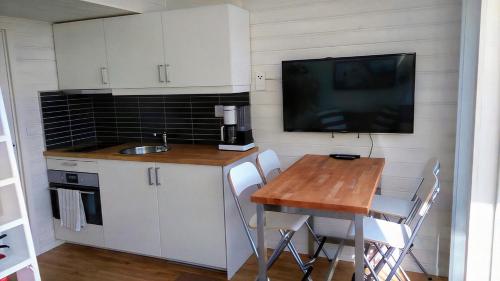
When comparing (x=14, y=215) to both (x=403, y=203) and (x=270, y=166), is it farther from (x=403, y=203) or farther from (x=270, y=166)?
(x=403, y=203)

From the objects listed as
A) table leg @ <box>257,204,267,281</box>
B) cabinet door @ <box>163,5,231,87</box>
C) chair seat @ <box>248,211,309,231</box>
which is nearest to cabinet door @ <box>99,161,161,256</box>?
cabinet door @ <box>163,5,231,87</box>

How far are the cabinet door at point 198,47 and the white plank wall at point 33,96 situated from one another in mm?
1193

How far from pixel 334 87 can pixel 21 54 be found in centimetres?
253

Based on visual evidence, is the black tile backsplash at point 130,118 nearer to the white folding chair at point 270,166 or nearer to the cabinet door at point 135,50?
the cabinet door at point 135,50

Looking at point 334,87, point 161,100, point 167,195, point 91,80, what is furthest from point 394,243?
point 91,80

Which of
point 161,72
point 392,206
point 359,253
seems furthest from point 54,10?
point 392,206

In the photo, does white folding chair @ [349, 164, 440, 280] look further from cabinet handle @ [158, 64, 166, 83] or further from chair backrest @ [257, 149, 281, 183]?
cabinet handle @ [158, 64, 166, 83]

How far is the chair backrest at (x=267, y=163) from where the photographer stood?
2.68 m

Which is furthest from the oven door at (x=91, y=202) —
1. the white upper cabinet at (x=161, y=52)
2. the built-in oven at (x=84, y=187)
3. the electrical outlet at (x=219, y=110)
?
the electrical outlet at (x=219, y=110)

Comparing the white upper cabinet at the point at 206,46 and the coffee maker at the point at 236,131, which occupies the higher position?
the white upper cabinet at the point at 206,46

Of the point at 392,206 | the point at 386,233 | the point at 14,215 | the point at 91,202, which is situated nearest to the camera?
the point at 14,215

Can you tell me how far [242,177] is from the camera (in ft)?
7.98

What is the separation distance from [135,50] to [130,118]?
0.81m

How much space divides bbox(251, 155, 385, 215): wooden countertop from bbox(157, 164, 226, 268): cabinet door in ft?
2.07
